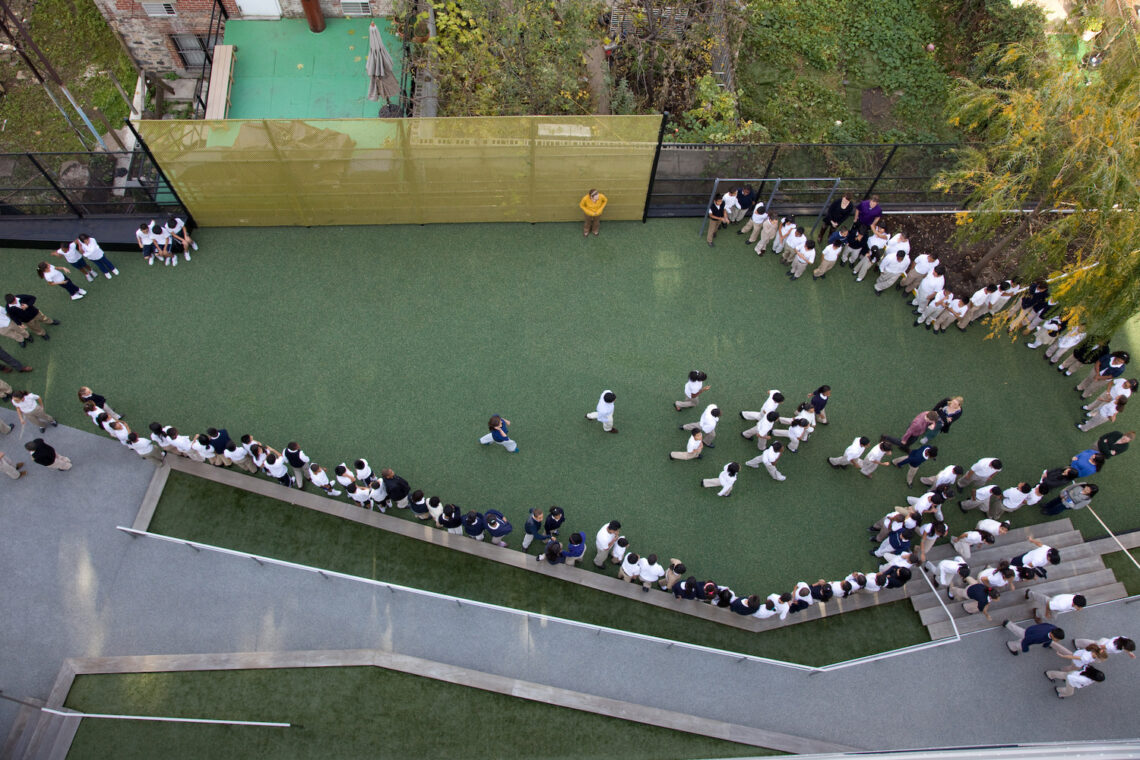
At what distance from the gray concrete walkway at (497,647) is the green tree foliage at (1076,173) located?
482cm

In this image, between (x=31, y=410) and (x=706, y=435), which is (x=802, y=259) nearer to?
(x=706, y=435)

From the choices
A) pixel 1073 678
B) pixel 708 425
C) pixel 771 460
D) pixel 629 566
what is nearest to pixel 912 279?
pixel 771 460

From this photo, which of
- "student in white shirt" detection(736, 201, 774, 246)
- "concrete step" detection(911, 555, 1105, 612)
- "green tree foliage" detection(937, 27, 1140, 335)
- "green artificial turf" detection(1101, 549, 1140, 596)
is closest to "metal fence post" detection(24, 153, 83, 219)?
"student in white shirt" detection(736, 201, 774, 246)

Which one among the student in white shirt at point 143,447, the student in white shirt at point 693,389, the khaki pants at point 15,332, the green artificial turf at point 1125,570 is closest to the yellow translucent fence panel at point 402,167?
the khaki pants at point 15,332

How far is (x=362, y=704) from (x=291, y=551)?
2.48m

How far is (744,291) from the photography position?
518 inches

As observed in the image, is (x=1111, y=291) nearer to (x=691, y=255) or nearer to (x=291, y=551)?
(x=691, y=255)

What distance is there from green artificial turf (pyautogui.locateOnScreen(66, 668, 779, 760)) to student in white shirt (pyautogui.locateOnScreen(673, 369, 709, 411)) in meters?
4.79

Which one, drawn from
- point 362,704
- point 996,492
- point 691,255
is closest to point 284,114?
Result: point 691,255

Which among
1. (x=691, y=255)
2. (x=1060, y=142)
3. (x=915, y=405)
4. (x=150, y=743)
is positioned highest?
(x=691, y=255)

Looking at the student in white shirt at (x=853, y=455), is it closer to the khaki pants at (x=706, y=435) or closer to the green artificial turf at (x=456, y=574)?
the khaki pants at (x=706, y=435)

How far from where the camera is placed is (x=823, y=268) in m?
13.1

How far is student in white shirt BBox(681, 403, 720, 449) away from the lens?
1067cm

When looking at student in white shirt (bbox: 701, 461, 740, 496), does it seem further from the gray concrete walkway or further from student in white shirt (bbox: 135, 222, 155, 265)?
student in white shirt (bbox: 135, 222, 155, 265)
